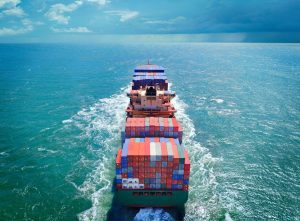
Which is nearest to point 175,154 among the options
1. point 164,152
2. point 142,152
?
point 164,152

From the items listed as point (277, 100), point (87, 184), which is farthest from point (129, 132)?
point (277, 100)

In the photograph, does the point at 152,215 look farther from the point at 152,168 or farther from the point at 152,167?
the point at 152,167

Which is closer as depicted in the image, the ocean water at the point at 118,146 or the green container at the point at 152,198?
the green container at the point at 152,198

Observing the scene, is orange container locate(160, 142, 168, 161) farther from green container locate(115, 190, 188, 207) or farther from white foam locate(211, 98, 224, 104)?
white foam locate(211, 98, 224, 104)

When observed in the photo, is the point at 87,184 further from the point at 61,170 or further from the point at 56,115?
the point at 56,115

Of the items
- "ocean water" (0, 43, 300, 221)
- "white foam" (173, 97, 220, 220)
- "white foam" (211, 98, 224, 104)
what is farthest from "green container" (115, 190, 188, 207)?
"white foam" (211, 98, 224, 104)

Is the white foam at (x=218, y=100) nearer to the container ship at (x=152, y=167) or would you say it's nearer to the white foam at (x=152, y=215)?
the container ship at (x=152, y=167)

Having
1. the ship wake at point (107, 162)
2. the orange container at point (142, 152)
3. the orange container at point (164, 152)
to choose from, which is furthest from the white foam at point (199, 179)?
the orange container at point (142, 152)
